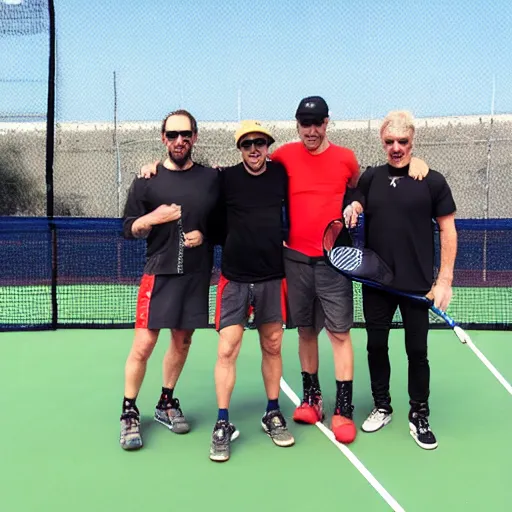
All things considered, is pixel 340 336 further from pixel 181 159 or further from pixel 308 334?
pixel 181 159

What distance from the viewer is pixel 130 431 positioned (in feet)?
Result: 11.2

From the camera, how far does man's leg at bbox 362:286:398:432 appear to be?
357 cm

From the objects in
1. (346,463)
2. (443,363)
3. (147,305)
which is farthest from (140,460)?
(443,363)

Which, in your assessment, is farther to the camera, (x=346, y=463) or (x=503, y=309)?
(x=503, y=309)

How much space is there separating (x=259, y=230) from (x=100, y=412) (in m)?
1.51

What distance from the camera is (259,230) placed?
3355 millimetres

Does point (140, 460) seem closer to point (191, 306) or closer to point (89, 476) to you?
point (89, 476)

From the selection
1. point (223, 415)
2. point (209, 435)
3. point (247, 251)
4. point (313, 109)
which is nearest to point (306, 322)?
point (247, 251)

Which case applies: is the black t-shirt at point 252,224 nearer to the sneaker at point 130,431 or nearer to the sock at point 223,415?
Result: the sock at point 223,415

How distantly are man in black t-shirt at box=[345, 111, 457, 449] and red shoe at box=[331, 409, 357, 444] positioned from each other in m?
0.32

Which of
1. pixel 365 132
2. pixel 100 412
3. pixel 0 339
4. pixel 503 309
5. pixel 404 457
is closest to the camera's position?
pixel 404 457

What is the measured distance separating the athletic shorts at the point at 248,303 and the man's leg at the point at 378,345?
0.51 m

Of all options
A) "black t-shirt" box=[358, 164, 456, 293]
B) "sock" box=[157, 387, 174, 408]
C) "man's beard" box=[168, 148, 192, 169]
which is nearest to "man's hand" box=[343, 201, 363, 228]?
"black t-shirt" box=[358, 164, 456, 293]

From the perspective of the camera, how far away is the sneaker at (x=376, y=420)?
11.9ft
